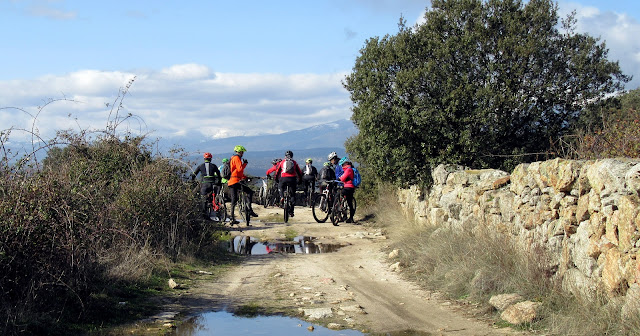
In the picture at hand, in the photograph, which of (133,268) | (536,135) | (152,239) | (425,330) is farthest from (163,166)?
(536,135)

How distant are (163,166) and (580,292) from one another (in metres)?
8.09

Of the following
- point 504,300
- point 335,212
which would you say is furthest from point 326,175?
point 504,300

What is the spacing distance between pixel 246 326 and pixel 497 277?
11.5 feet

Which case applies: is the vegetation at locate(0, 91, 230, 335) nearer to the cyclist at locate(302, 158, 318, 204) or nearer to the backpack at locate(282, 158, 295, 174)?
the backpack at locate(282, 158, 295, 174)

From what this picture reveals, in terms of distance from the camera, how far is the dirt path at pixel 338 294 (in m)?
7.66

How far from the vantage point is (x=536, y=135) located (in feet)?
54.7

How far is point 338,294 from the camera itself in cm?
918

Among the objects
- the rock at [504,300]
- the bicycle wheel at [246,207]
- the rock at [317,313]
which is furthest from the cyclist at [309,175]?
the rock at [504,300]

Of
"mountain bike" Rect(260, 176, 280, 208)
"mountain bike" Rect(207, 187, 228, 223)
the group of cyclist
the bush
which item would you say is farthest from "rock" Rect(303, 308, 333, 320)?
"mountain bike" Rect(260, 176, 280, 208)

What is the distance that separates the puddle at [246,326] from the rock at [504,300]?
1970mm

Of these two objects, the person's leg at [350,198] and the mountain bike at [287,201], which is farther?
the mountain bike at [287,201]

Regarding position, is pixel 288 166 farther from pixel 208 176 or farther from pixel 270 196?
pixel 270 196

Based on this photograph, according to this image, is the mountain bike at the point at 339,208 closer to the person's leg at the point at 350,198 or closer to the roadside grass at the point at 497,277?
the person's leg at the point at 350,198

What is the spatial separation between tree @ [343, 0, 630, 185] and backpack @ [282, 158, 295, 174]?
8.20ft
